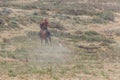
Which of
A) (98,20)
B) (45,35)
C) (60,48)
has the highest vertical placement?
(45,35)

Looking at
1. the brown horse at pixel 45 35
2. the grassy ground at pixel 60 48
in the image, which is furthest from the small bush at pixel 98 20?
the brown horse at pixel 45 35

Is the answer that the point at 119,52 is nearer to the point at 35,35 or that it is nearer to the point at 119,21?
the point at 35,35

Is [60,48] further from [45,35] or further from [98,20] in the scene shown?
[98,20]

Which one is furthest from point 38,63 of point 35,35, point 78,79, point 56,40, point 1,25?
point 1,25

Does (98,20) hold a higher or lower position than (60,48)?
lower

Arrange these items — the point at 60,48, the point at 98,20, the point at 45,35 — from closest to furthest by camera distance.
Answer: the point at 60,48 < the point at 45,35 < the point at 98,20

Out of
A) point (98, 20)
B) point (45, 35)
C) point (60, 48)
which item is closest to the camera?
point (60, 48)

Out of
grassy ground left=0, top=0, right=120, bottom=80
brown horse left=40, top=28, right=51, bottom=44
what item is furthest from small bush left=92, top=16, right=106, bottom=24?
brown horse left=40, top=28, right=51, bottom=44

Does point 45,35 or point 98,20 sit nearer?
point 45,35

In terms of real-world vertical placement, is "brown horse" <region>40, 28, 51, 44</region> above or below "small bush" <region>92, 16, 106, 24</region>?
above

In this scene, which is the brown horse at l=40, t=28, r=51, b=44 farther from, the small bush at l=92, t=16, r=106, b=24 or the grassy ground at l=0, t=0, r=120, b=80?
the small bush at l=92, t=16, r=106, b=24

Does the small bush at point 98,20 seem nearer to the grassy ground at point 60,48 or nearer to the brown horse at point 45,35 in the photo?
the grassy ground at point 60,48

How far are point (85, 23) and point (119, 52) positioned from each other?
50.5 ft

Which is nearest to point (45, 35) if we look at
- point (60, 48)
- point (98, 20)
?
point (60, 48)
